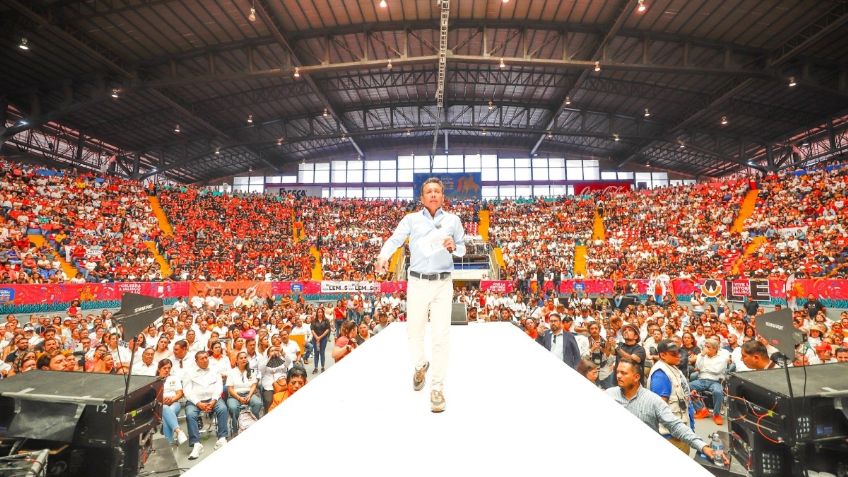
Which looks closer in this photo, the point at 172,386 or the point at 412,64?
the point at 172,386

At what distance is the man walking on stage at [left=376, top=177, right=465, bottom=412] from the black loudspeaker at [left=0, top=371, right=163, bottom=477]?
192 centimetres

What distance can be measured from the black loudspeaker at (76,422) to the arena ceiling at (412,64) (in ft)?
47.9

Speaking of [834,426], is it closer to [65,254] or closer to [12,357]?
[12,357]

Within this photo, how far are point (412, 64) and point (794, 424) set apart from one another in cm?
1901

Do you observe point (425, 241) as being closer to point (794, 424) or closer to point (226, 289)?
point (794, 424)

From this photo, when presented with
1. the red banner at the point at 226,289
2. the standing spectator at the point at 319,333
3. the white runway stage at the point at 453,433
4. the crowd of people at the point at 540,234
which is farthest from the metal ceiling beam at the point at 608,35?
the red banner at the point at 226,289

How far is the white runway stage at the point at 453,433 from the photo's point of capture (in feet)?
5.90

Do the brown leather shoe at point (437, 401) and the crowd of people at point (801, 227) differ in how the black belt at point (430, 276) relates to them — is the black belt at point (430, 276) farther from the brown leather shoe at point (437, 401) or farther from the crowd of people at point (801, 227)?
the crowd of people at point (801, 227)

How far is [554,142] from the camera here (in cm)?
3550

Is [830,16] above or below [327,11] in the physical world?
below

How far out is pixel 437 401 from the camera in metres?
2.48

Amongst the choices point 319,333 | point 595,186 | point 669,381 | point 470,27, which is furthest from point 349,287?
point 595,186

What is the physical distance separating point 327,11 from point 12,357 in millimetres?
14840

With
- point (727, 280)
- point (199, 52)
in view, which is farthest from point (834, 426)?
point (199, 52)
